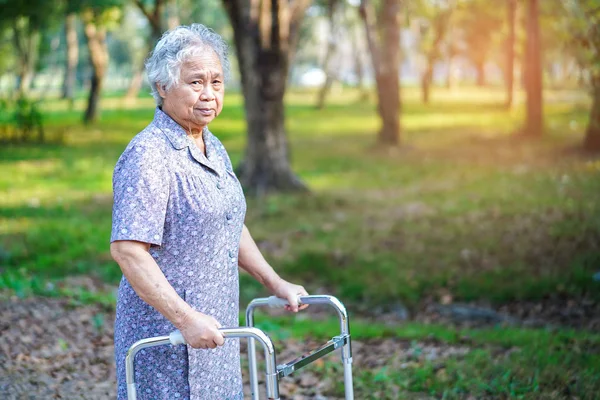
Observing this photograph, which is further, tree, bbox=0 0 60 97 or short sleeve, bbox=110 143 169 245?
tree, bbox=0 0 60 97

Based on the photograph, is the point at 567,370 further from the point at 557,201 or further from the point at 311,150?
the point at 311,150

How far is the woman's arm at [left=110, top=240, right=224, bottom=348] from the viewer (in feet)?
10.3

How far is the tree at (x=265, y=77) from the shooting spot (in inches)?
563

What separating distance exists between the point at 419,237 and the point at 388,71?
1205 cm

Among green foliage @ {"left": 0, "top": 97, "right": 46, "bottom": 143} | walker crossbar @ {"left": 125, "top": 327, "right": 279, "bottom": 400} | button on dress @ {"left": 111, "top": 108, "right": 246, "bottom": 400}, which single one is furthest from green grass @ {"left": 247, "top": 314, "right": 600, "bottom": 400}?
green foliage @ {"left": 0, "top": 97, "right": 46, "bottom": 143}

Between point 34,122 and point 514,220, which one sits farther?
point 34,122

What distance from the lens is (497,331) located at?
788 cm

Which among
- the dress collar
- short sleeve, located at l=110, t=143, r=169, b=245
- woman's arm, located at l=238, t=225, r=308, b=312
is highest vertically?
the dress collar

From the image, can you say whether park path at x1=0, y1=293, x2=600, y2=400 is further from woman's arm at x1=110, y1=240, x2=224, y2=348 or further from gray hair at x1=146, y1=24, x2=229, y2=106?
gray hair at x1=146, y1=24, x2=229, y2=106

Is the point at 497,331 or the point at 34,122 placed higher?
the point at 34,122

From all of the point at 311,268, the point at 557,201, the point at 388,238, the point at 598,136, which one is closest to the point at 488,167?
the point at 598,136

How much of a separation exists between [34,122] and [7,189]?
8383mm

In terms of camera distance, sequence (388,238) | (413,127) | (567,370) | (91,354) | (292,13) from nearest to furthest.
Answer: (567,370) → (91,354) → (388,238) → (292,13) → (413,127)

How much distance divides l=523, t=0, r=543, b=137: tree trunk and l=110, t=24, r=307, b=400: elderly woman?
788 inches
